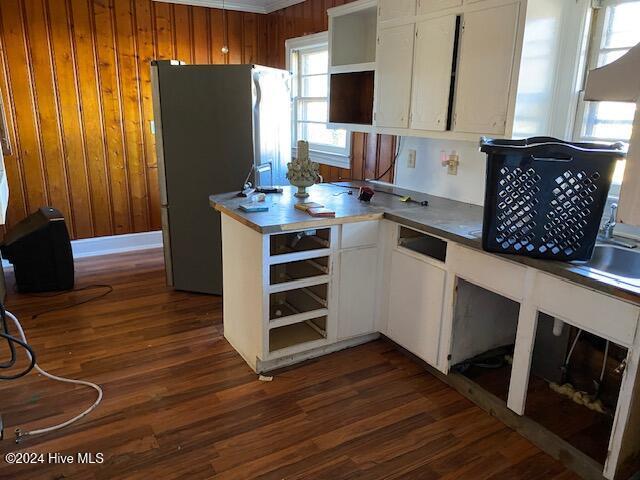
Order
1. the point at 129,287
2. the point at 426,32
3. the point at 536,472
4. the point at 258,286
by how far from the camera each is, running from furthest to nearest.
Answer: the point at 129,287 → the point at 426,32 → the point at 258,286 → the point at 536,472

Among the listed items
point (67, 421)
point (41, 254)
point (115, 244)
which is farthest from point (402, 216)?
point (115, 244)

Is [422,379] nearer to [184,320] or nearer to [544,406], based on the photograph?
[544,406]

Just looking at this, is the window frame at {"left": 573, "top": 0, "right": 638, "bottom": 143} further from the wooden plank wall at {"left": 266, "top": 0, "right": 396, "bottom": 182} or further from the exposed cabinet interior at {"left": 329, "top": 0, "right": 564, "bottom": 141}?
the wooden plank wall at {"left": 266, "top": 0, "right": 396, "bottom": 182}

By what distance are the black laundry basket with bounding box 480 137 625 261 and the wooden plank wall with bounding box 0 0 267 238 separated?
3.56 metres

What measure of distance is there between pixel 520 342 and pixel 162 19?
4105 mm

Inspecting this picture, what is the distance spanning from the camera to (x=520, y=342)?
2.01 metres

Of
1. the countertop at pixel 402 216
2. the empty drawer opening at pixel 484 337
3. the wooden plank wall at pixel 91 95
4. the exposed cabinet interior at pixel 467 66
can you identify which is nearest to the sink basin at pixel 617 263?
the countertop at pixel 402 216

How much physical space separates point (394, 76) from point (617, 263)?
1.62m

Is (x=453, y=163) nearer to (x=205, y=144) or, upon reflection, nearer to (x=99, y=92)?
(x=205, y=144)

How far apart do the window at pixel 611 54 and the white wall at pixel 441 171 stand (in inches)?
22.0

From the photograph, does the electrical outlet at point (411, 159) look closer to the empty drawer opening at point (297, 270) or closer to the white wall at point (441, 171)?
the white wall at point (441, 171)

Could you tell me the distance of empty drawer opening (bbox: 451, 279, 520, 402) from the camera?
237 cm

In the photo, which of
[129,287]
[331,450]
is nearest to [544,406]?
[331,450]

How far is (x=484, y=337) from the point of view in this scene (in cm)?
252
